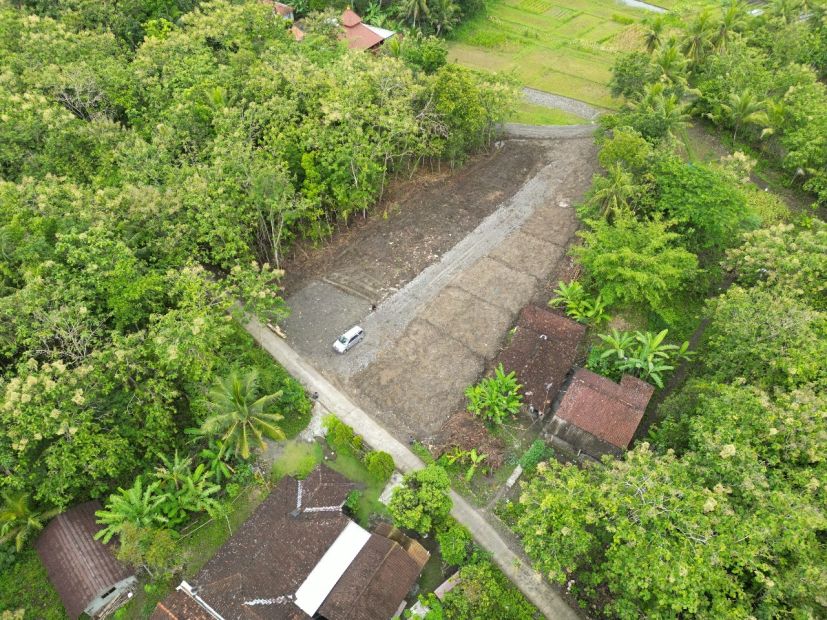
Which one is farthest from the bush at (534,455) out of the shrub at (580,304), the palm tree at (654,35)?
the palm tree at (654,35)

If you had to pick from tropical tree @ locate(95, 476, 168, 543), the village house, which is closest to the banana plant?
the village house

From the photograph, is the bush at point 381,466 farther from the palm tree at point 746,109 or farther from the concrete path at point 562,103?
the palm tree at point 746,109

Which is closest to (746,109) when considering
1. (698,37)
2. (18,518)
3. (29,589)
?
(698,37)

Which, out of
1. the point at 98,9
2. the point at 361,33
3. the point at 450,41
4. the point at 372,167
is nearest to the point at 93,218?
the point at 372,167

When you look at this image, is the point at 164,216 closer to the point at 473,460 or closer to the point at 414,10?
the point at 473,460

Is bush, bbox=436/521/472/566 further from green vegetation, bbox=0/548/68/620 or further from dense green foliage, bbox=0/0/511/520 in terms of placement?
green vegetation, bbox=0/548/68/620
